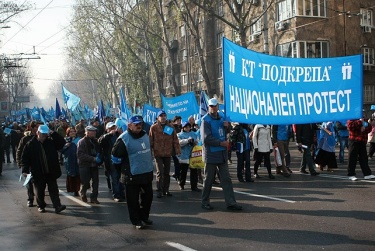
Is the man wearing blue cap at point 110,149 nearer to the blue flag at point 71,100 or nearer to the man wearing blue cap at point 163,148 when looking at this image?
the man wearing blue cap at point 163,148

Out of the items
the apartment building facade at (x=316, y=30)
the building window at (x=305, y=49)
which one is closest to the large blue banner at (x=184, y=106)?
the apartment building facade at (x=316, y=30)

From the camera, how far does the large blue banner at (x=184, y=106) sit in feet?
50.6

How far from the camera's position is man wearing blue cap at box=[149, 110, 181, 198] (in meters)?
10.3

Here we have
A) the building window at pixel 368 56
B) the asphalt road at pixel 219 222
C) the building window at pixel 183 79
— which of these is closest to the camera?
the asphalt road at pixel 219 222

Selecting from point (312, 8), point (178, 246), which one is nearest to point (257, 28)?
point (312, 8)

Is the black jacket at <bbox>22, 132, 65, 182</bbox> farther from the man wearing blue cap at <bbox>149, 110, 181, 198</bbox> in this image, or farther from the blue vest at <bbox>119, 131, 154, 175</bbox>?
the blue vest at <bbox>119, 131, 154, 175</bbox>

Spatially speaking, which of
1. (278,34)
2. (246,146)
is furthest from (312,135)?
(278,34)

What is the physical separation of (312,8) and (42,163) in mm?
23943

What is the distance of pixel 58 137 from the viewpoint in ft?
30.7

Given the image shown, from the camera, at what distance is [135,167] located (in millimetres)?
7398

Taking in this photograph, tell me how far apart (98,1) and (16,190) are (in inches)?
1052

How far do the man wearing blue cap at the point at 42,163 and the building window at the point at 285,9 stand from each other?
22.8 metres

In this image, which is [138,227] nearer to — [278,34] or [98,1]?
[278,34]

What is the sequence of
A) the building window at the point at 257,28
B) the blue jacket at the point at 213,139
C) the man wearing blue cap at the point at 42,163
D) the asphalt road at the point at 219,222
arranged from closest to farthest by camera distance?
the asphalt road at the point at 219,222, the blue jacket at the point at 213,139, the man wearing blue cap at the point at 42,163, the building window at the point at 257,28
